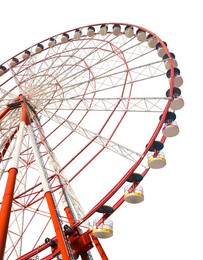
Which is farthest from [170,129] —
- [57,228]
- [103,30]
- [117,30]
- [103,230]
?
[103,30]

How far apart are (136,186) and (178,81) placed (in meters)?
5.72

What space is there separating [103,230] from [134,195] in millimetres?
1452

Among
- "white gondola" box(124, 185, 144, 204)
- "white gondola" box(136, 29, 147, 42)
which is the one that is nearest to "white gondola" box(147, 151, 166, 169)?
"white gondola" box(124, 185, 144, 204)

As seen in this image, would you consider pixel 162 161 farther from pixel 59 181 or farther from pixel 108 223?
pixel 59 181

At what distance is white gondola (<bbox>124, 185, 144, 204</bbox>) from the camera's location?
11.8 m

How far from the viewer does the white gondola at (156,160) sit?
13.2m

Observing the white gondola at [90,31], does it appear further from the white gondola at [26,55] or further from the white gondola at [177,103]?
the white gondola at [177,103]

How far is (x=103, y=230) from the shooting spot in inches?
439

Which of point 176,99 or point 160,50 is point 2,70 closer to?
point 160,50

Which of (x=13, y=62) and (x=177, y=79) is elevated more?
(x=13, y=62)

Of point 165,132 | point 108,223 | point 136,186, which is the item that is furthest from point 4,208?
point 165,132

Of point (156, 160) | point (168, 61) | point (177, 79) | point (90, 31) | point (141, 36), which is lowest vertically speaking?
point (156, 160)

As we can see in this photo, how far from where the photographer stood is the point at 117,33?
1975cm

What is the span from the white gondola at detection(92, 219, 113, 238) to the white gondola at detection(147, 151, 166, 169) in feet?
9.20
